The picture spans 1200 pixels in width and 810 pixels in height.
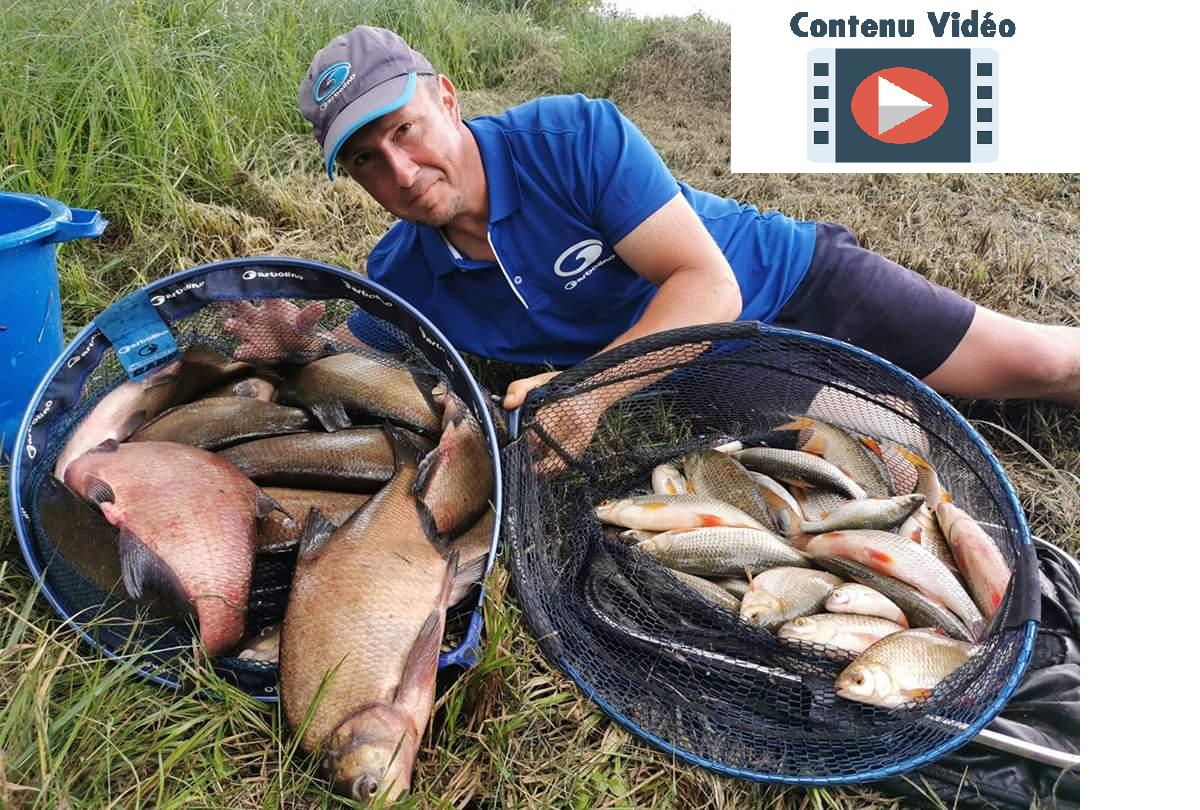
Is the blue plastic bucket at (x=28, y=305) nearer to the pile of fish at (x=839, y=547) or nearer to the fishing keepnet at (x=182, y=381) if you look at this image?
the fishing keepnet at (x=182, y=381)

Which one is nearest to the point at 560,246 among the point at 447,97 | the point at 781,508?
the point at 447,97

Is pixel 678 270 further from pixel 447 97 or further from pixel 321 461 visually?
pixel 321 461

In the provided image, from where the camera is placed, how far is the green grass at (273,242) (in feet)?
4.85

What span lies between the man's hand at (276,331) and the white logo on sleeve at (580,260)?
0.62 meters

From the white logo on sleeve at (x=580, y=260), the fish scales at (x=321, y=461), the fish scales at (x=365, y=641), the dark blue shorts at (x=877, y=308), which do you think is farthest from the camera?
the dark blue shorts at (x=877, y=308)

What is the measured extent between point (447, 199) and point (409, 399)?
52cm

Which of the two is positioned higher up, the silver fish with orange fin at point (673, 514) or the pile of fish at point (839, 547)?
the silver fish with orange fin at point (673, 514)

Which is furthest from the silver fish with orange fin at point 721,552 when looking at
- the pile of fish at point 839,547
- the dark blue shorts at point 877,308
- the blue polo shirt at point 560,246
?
the dark blue shorts at point 877,308

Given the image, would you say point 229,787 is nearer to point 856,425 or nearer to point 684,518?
point 684,518

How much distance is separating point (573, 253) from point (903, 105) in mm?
872

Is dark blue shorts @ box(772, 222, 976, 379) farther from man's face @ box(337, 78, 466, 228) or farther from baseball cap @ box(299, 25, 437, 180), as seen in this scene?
baseball cap @ box(299, 25, 437, 180)

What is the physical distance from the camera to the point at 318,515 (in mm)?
1684

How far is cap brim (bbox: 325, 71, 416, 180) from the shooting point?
6.49 feet

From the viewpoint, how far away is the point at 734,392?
2211 millimetres
